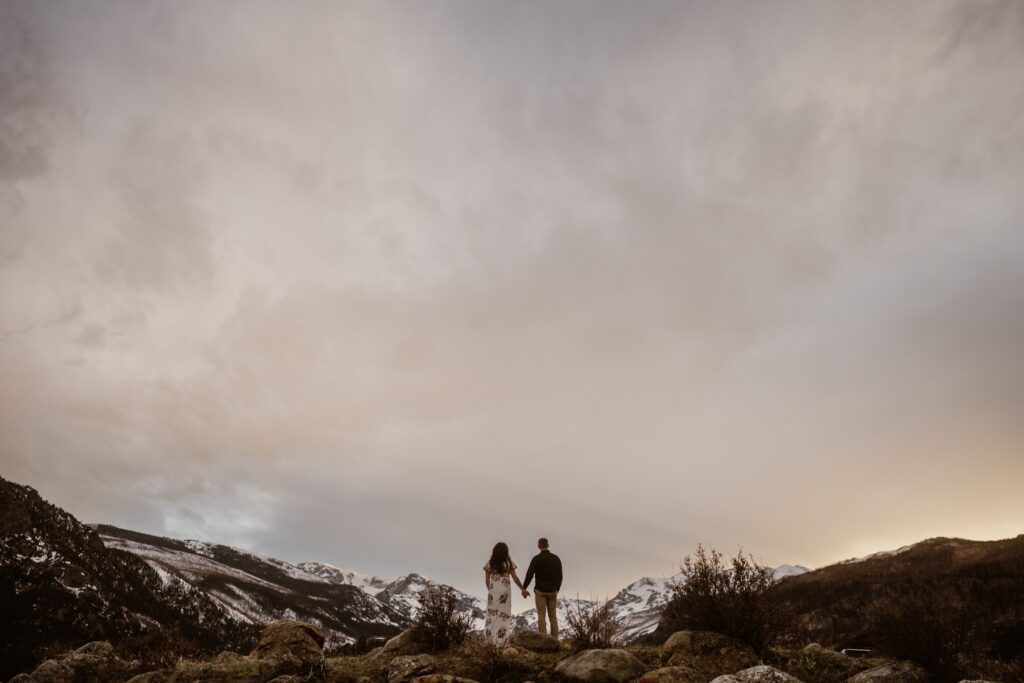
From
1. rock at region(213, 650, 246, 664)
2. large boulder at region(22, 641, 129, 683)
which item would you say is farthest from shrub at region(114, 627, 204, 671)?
rock at region(213, 650, 246, 664)

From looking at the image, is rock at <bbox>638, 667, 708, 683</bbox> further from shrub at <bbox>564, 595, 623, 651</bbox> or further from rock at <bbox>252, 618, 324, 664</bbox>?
rock at <bbox>252, 618, 324, 664</bbox>

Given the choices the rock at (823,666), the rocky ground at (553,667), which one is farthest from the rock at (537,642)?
the rock at (823,666)

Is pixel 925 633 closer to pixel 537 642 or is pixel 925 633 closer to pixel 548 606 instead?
pixel 537 642

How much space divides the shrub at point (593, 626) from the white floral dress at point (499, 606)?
133 cm

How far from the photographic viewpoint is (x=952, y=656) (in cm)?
878

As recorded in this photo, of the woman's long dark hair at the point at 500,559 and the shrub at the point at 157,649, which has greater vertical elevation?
the woman's long dark hair at the point at 500,559

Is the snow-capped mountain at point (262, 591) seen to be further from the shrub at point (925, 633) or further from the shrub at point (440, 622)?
the shrub at point (925, 633)

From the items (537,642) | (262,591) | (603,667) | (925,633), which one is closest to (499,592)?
(537,642)

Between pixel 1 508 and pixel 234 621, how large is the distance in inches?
1393

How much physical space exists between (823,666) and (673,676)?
3.68 metres

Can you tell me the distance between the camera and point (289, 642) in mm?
12062

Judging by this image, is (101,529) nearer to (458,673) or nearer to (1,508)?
(1,508)

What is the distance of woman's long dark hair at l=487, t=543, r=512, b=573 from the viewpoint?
12.0 metres

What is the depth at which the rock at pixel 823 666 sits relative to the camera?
29.7ft
